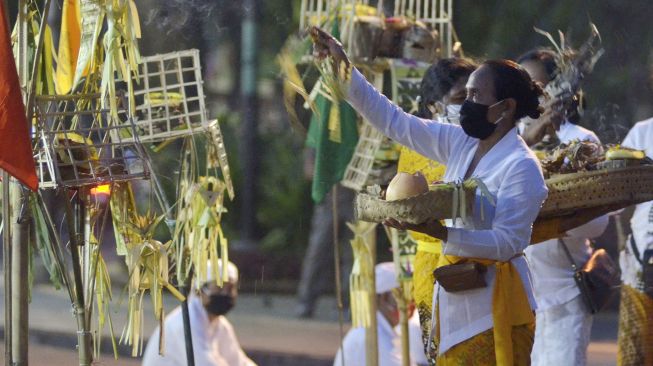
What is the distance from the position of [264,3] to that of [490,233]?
7.55 metres

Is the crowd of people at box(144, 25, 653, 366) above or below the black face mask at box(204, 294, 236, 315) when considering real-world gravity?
above

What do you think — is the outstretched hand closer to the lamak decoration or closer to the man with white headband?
the lamak decoration

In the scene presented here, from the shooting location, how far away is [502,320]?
4.15m

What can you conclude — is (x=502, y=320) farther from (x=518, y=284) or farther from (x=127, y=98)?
(x=127, y=98)

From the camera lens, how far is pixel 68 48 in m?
4.66

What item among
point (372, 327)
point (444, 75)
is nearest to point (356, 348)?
point (372, 327)

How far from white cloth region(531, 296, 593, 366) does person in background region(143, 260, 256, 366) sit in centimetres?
181

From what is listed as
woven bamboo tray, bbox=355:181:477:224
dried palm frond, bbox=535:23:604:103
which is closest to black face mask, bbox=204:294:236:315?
dried palm frond, bbox=535:23:604:103

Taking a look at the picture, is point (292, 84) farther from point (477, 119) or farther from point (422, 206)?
point (422, 206)

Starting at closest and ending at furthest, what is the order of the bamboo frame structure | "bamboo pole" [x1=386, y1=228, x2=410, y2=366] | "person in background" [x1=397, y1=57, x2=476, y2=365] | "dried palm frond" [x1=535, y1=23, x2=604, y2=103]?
"person in background" [x1=397, y1=57, x2=476, y2=365] → "dried palm frond" [x1=535, y1=23, x2=604, y2=103] → "bamboo pole" [x1=386, y1=228, x2=410, y2=366] → the bamboo frame structure

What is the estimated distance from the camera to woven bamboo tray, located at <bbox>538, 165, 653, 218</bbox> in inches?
179

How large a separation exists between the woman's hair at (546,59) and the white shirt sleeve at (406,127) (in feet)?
4.34

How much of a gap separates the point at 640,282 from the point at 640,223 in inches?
10.2

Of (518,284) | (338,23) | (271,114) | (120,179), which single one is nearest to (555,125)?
(338,23)
